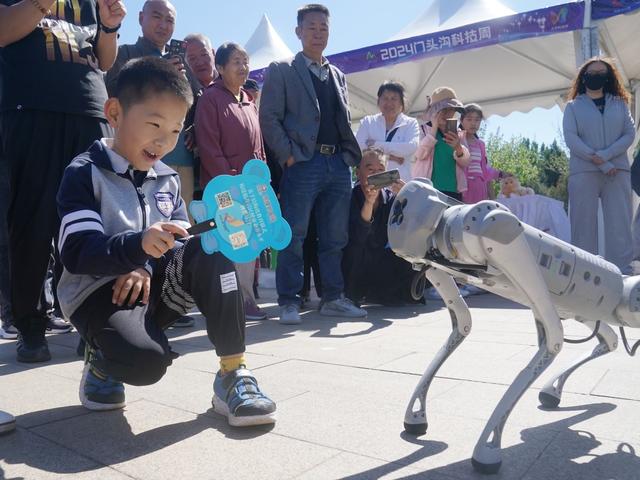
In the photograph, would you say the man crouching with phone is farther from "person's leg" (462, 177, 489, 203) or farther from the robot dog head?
the robot dog head

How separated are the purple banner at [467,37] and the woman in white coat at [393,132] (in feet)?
7.82

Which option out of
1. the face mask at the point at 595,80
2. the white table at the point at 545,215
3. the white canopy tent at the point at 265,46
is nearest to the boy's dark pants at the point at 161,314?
the face mask at the point at 595,80

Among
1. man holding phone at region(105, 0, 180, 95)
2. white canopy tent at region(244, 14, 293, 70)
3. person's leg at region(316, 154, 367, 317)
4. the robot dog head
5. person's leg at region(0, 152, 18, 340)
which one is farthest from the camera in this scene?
white canopy tent at region(244, 14, 293, 70)

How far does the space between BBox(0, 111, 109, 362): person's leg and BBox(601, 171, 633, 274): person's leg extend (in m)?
3.74

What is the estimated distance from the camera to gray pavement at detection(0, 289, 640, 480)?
1.28 meters

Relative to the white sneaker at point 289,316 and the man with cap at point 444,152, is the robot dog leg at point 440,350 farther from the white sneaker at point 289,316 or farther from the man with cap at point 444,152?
the man with cap at point 444,152

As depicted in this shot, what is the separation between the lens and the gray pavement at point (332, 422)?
1.28 m

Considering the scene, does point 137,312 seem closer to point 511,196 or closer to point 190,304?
point 190,304

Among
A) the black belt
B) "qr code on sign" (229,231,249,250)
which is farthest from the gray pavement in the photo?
the black belt

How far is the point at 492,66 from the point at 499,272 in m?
8.16

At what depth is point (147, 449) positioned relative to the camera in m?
1.40

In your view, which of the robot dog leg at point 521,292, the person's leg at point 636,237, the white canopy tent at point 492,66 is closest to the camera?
the robot dog leg at point 521,292

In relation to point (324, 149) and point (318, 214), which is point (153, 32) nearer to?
point (324, 149)

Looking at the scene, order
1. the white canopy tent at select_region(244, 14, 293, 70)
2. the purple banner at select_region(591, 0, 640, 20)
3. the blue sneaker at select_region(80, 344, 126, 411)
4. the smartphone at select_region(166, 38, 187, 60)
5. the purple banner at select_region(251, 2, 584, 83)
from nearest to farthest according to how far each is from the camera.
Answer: the blue sneaker at select_region(80, 344, 126, 411) < the smartphone at select_region(166, 38, 187, 60) < the purple banner at select_region(591, 0, 640, 20) < the purple banner at select_region(251, 2, 584, 83) < the white canopy tent at select_region(244, 14, 293, 70)
